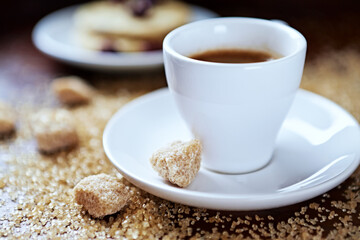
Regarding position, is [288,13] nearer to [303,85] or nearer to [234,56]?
[303,85]

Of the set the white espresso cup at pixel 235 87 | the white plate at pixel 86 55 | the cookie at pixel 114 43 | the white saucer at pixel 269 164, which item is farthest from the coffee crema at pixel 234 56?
the cookie at pixel 114 43

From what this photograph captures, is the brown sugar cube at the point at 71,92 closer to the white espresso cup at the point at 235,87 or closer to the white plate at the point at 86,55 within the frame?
the white plate at the point at 86,55

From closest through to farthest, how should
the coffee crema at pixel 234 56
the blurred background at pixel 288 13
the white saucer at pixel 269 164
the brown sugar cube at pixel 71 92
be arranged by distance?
the white saucer at pixel 269 164
the coffee crema at pixel 234 56
the brown sugar cube at pixel 71 92
the blurred background at pixel 288 13

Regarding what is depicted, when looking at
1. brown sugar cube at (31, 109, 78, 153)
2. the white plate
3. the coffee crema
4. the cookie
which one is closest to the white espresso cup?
the coffee crema

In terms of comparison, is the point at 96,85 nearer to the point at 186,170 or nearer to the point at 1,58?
the point at 1,58

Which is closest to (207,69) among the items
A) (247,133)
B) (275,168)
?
(247,133)

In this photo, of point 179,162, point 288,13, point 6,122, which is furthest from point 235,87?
point 288,13
